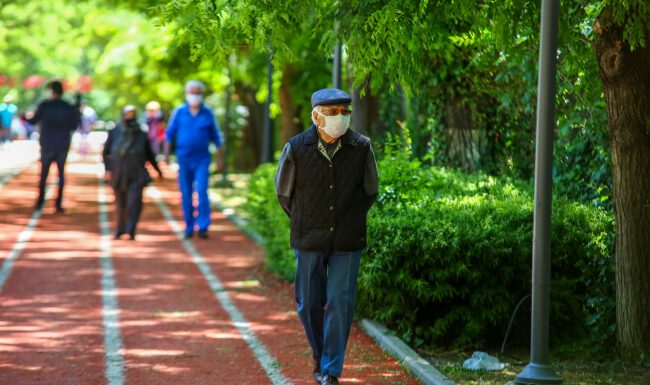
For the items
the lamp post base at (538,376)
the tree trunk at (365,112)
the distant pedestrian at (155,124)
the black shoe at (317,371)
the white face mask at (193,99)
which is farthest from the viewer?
the distant pedestrian at (155,124)

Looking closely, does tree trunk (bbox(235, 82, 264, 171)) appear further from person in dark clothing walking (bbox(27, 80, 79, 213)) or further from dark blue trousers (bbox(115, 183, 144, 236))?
dark blue trousers (bbox(115, 183, 144, 236))

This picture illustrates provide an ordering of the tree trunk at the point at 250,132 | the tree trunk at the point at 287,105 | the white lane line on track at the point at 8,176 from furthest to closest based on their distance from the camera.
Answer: the tree trunk at the point at 250,132, the white lane line on track at the point at 8,176, the tree trunk at the point at 287,105

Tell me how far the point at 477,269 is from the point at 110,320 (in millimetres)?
3441

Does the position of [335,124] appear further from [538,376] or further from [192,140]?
[192,140]

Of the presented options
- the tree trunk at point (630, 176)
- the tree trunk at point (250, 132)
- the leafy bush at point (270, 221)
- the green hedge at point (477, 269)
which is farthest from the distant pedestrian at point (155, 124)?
the tree trunk at point (630, 176)

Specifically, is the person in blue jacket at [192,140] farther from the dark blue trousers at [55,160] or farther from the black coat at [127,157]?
the dark blue trousers at [55,160]

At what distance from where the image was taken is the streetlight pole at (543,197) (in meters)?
7.70

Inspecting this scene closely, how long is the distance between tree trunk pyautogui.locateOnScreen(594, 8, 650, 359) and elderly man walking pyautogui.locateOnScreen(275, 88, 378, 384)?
6.33 feet

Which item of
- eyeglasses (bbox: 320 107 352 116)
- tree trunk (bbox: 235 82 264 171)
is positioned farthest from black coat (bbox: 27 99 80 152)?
eyeglasses (bbox: 320 107 352 116)

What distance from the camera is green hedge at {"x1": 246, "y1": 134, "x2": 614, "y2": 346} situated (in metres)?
9.57

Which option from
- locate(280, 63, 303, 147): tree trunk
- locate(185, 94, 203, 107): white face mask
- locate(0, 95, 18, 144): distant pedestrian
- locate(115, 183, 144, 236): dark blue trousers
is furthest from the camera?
locate(0, 95, 18, 144): distant pedestrian

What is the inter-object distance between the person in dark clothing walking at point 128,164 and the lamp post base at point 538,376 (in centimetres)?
975

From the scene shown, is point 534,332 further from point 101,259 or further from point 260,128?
point 260,128

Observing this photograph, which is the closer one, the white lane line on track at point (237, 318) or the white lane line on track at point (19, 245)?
the white lane line on track at point (237, 318)
